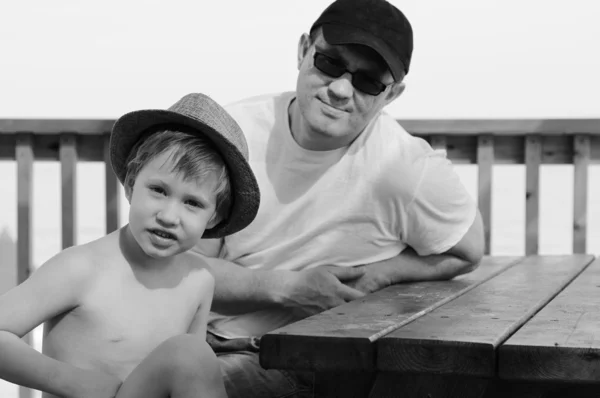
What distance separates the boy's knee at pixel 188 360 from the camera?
1.52m

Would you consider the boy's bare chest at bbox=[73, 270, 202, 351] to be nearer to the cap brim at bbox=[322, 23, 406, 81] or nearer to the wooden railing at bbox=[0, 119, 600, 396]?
the cap brim at bbox=[322, 23, 406, 81]

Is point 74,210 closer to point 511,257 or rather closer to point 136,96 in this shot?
point 511,257

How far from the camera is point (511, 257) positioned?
3.25 m

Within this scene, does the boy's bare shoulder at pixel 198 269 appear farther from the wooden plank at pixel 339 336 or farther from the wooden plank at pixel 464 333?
the wooden plank at pixel 464 333

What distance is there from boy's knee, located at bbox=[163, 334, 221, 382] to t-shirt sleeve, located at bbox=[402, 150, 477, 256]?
0.92m

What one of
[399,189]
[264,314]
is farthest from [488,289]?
[264,314]

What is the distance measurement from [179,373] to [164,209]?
328 mm

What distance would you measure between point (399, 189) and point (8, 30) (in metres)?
8.26

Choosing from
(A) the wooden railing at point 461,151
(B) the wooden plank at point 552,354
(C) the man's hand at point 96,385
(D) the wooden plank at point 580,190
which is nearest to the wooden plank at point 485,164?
(A) the wooden railing at point 461,151

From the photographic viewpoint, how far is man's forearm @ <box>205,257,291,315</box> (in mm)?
2213

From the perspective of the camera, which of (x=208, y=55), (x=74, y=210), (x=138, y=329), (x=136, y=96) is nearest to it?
(x=138, y=329)

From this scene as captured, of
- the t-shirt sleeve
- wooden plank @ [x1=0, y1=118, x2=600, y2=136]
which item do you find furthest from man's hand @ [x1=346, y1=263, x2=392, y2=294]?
wooden plank @ [x1=0, y1=118, x2=600, y2=136]

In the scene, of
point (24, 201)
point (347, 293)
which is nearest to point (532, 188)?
point (347, 293)

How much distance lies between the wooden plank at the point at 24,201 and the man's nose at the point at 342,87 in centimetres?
199
